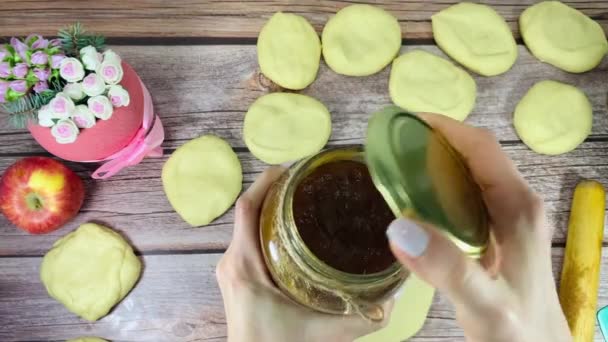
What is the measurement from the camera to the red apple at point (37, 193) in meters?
0.82

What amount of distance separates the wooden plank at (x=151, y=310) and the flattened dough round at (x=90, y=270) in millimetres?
22

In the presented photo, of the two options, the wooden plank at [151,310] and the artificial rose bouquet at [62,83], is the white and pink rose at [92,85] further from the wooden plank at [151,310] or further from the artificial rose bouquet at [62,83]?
the wooden plank at [151,310]

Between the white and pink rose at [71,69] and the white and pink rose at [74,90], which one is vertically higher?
the white and pink rose at [71,69]

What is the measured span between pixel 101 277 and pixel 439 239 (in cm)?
60

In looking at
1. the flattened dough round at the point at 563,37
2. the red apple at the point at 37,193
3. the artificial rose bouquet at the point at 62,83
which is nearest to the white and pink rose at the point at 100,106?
the artificial rose bouquet at the point at 62,83

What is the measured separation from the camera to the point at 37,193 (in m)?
0.82

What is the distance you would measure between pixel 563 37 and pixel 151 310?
748 millimetres

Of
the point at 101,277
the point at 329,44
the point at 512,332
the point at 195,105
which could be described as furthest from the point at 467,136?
the point at 101,277

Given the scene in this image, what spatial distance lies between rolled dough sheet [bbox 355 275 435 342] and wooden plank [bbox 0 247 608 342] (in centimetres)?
3

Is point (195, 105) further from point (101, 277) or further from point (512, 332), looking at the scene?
point (512, 332)

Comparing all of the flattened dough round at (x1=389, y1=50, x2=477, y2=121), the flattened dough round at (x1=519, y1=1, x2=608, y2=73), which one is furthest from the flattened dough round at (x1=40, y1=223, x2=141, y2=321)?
the flattened dough round at (x1=519, y1=1, x2=608, y2=73)

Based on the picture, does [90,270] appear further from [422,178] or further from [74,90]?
[422,178]

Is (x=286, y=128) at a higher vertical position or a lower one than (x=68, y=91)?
lower

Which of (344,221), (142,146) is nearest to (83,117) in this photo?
(142,146)
